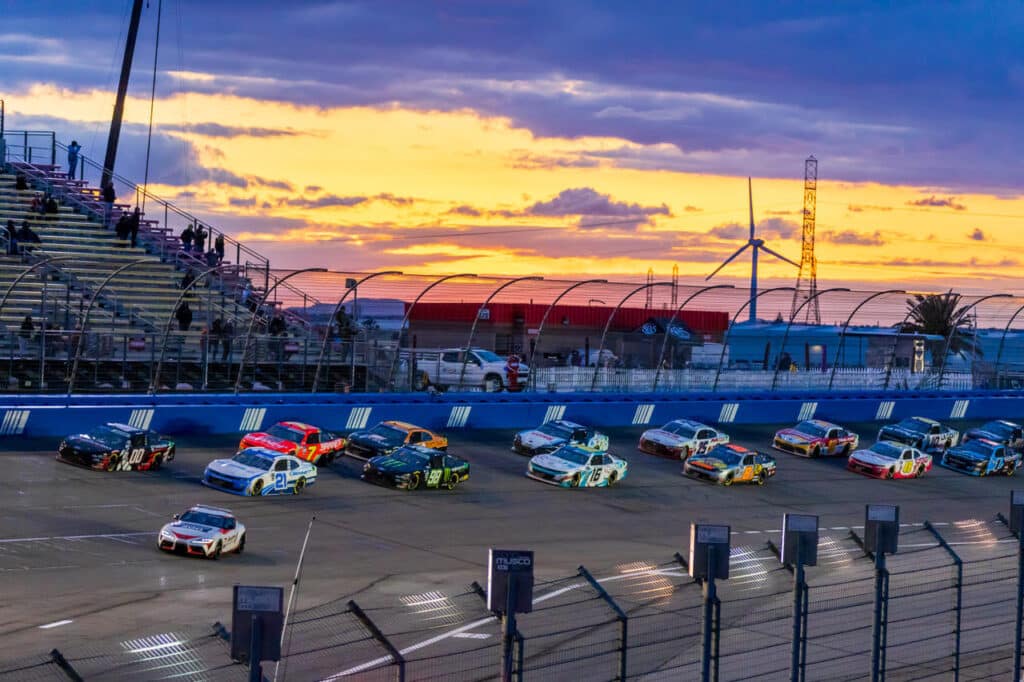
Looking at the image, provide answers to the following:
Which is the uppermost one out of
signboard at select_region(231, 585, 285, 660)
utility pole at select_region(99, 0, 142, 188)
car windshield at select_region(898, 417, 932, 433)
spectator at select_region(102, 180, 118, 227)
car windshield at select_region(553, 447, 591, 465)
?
utility pole at select_region(99, 0, 142, 188)

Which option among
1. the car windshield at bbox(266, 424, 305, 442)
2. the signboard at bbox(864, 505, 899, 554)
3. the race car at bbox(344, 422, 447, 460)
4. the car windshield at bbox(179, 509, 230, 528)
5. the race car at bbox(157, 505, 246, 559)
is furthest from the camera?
the race car at bbox(344, 422, 447, 460)

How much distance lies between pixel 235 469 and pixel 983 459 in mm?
21817

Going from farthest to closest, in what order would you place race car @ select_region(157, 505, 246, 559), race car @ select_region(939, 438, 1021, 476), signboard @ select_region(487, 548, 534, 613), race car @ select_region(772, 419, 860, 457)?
race car @ select_region(772, 419, 860, 457) < race car @ select_region(939, 438, 1021, 476) < race car @ select_region(157, 505, 246, 559) < signboard @ select_region(487, 548, 534, 613)

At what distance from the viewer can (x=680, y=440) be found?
38.2 m

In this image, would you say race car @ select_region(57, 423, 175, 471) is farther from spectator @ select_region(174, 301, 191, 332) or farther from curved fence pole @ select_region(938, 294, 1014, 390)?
curved fence pole @ select_region(938, 294, 1014, 390)

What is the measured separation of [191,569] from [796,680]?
12442 mm

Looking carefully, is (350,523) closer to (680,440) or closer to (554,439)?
(554,439)

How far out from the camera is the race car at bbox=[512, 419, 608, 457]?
120 ft

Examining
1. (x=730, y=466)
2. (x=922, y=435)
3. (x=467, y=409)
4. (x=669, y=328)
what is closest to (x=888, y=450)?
(x=922, y=435)

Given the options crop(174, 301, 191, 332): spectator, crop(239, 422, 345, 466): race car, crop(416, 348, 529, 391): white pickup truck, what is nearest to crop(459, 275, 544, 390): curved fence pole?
crop(416, 348, 529, 391): white pickup truck

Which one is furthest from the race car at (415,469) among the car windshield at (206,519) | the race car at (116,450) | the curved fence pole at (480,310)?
the car windshield at (206,519)

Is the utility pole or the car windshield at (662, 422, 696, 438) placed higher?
the utility pole

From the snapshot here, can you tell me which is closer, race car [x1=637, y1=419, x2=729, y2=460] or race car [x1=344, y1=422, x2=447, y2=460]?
race car [x1=344, y1=422, x2=447, y2=460]

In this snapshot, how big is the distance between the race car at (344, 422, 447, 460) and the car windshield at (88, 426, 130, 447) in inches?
225
